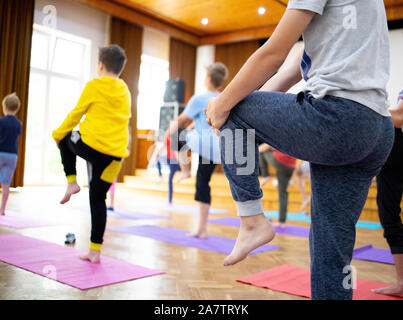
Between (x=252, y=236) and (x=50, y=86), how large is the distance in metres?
4.20

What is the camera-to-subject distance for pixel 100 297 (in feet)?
6.22

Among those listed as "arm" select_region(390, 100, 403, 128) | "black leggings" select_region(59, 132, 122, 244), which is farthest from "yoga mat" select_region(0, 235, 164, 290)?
"arm" select_region(390, 100, 403, 128)

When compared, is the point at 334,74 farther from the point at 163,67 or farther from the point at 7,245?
the point at 163,67

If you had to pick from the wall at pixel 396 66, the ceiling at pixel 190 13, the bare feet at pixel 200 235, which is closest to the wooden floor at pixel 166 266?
the bare feet at pixel 200 235

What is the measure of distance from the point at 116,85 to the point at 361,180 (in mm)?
1790

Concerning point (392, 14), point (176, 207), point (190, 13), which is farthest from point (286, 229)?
point (190, 13)

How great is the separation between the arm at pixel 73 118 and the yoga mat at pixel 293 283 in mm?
1324

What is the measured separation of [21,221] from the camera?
12.4 feet

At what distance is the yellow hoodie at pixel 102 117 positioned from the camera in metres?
2.30

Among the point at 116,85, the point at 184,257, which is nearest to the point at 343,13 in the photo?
the point at 116,85

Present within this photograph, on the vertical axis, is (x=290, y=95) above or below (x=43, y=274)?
above

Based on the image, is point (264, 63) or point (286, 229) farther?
point (286, 229)

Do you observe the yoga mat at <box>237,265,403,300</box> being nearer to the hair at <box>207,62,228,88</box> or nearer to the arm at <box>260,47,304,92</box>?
the arm at <box>260,47,304,92</box>

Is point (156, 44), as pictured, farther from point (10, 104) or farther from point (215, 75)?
point (215, 75)
